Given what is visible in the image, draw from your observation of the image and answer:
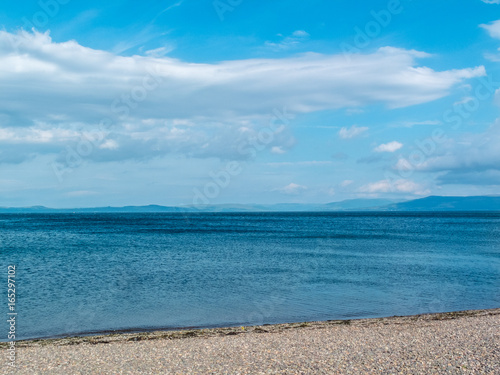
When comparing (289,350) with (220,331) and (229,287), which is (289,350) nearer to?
(220,331)

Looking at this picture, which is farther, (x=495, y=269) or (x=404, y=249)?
(x=404, y=249)

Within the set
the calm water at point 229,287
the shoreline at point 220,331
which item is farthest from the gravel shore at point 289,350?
the calm water at point 229,287

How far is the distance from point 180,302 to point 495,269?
28.1 metres

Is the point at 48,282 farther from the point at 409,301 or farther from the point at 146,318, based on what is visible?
the point at 409,301

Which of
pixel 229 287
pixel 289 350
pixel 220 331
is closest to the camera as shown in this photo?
pixel 289 350

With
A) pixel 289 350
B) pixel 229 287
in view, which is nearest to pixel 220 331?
pixel 289 350

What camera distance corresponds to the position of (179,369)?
1223cm

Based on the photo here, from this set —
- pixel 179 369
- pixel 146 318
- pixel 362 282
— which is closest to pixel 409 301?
pixel 362 282

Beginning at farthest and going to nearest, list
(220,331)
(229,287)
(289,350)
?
(229,287), (220,331), (289,350)

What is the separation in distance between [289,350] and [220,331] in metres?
4.47

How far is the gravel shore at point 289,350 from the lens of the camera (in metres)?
12.1

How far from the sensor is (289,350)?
14109 mm

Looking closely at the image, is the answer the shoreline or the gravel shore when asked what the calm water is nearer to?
the shoreline

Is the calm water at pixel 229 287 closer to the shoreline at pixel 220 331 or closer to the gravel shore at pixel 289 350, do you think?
the shoreline at pixel 220 331
